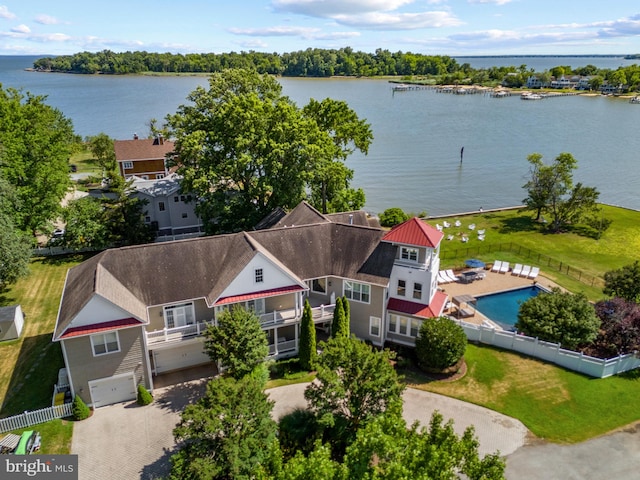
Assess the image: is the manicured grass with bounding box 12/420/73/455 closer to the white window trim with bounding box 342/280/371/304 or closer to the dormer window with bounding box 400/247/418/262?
the white window trim with bounding box 342/280/371/304

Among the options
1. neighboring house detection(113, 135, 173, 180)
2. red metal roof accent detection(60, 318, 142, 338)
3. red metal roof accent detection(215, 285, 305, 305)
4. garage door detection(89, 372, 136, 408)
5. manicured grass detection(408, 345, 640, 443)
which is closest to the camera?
red metal roof accent detection(60, 318, 142, 338)

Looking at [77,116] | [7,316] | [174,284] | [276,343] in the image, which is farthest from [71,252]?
[77,116]

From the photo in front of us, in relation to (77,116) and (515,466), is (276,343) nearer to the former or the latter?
(515,466)

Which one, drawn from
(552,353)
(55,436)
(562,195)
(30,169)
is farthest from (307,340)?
(562,195)

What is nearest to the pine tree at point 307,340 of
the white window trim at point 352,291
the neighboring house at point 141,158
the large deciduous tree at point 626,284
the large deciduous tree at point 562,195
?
the white window trim at point 352,291

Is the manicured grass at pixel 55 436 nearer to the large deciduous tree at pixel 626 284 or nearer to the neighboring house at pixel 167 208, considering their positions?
the neighboring house at pixel 167 208

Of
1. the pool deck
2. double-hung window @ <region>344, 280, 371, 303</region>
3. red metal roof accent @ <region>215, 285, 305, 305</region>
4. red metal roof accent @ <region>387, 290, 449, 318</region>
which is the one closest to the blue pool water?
the pool deck
